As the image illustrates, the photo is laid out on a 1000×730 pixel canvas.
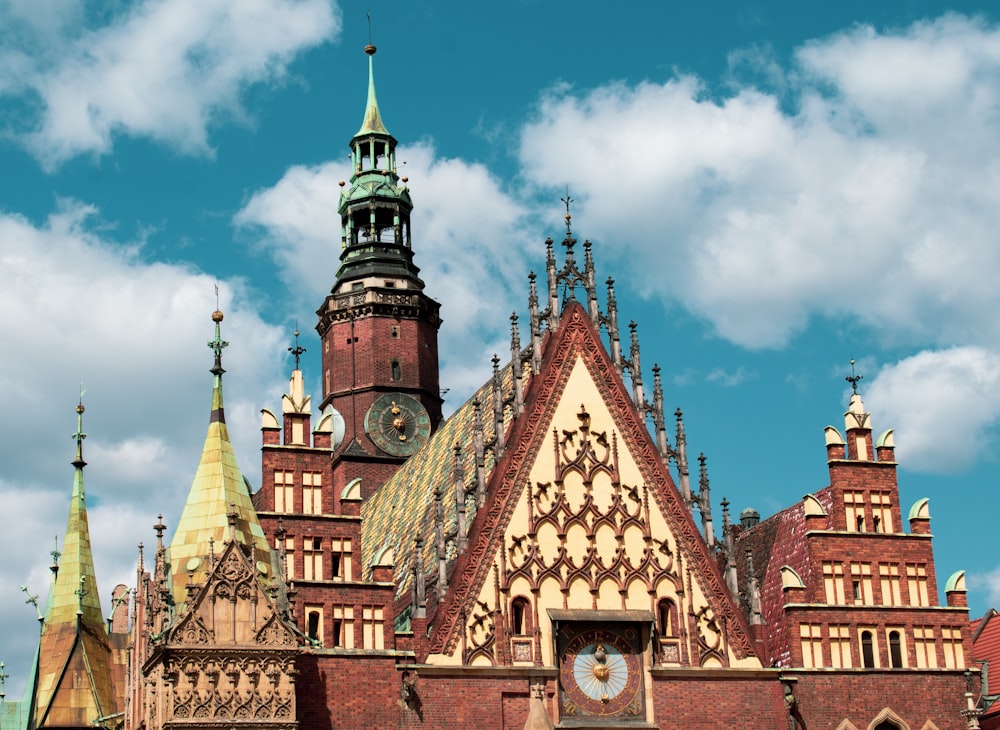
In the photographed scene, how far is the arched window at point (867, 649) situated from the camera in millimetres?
40969

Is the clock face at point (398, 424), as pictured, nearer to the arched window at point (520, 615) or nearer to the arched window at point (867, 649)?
the arched window at point (520, 615)

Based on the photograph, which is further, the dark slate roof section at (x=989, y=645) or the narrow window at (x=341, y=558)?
the dark slate roof section at (x=989, y=645)

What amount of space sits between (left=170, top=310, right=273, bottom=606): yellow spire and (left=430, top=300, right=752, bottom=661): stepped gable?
4757 millimetres

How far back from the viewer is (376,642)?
38.4m

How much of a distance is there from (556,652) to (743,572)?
27.6ft

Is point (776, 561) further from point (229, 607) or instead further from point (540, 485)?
point (229, 607)

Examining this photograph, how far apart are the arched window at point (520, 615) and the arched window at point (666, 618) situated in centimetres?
322

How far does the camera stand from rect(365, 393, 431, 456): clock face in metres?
60.3

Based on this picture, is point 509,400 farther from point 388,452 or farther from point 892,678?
point 388,452

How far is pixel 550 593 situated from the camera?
131 ft

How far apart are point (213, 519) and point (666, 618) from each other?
11.1 metres

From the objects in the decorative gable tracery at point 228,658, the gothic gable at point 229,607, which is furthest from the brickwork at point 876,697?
the gothic gable at point 229,607

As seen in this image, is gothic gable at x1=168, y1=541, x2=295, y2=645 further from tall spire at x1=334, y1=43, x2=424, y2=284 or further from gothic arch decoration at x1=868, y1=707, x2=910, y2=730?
tall spire at x1=334, y1=43, x2=424, y2=284

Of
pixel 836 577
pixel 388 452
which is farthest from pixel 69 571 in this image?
pixel 836 577
